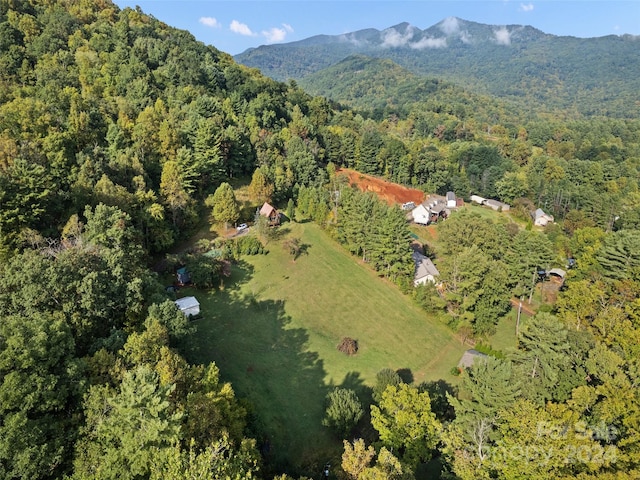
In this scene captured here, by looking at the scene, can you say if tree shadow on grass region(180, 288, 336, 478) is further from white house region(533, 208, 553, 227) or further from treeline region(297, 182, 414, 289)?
white house region(533, 208, 553, 227)

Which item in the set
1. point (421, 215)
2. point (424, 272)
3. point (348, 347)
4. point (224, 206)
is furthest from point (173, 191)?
point (421, 215)

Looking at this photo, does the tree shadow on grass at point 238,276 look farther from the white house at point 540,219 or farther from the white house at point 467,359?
the white house at point 540,219

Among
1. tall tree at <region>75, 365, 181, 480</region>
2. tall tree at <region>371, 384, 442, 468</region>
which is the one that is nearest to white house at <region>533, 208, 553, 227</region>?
tall tree at <region>371, 384, 442, 468</region>

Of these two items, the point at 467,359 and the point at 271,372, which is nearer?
the point at 271,372

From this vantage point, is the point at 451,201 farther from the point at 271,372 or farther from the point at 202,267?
the point at 271,372

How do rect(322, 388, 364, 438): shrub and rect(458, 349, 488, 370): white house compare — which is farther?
rect(458, 349, 488, 370): white house

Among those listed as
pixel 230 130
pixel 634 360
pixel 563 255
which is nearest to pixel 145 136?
pixel 230 130
